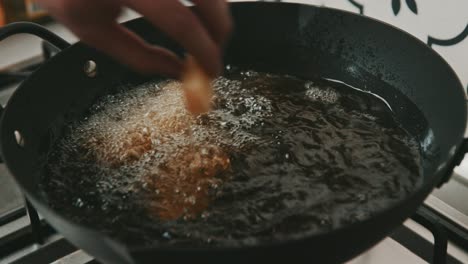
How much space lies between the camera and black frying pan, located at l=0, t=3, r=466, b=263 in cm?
44

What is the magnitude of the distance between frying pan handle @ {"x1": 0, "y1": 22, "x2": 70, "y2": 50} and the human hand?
0.99 ft

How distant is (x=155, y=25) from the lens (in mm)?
447

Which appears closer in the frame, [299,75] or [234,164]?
[234,164]

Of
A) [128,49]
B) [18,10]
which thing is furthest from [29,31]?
[18,10]

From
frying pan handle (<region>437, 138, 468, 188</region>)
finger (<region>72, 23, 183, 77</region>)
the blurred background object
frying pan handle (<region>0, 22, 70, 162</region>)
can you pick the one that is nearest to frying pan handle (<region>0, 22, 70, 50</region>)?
frying pan handle (<region>0, 22, 70, 162</region>)

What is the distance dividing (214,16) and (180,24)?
64 mm

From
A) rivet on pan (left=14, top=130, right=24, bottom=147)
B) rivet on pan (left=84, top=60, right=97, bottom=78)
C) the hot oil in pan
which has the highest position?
rivet on pan (left=84, top=60, right=97, bottom=78)

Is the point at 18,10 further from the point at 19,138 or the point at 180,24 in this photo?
the point at 180,24

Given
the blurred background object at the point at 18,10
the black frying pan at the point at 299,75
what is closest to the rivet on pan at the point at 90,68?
the black frying pan at the point at 299,75

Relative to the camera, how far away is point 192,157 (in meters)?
0.67

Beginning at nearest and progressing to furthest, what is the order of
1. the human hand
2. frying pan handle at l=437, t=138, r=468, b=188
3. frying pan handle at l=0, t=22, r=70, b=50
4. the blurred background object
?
the human hand, frying pan handle at l=437, t=138, r=468, b=188, frying pan handle at l=0, t=22, r=70, b=50, the blurred background object

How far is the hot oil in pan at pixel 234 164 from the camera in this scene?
579mm

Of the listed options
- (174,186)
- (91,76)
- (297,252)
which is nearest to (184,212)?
(174,186)

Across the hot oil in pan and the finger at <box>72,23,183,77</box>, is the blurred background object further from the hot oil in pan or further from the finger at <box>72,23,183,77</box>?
the finger at <box>72,23,183,77</box>
